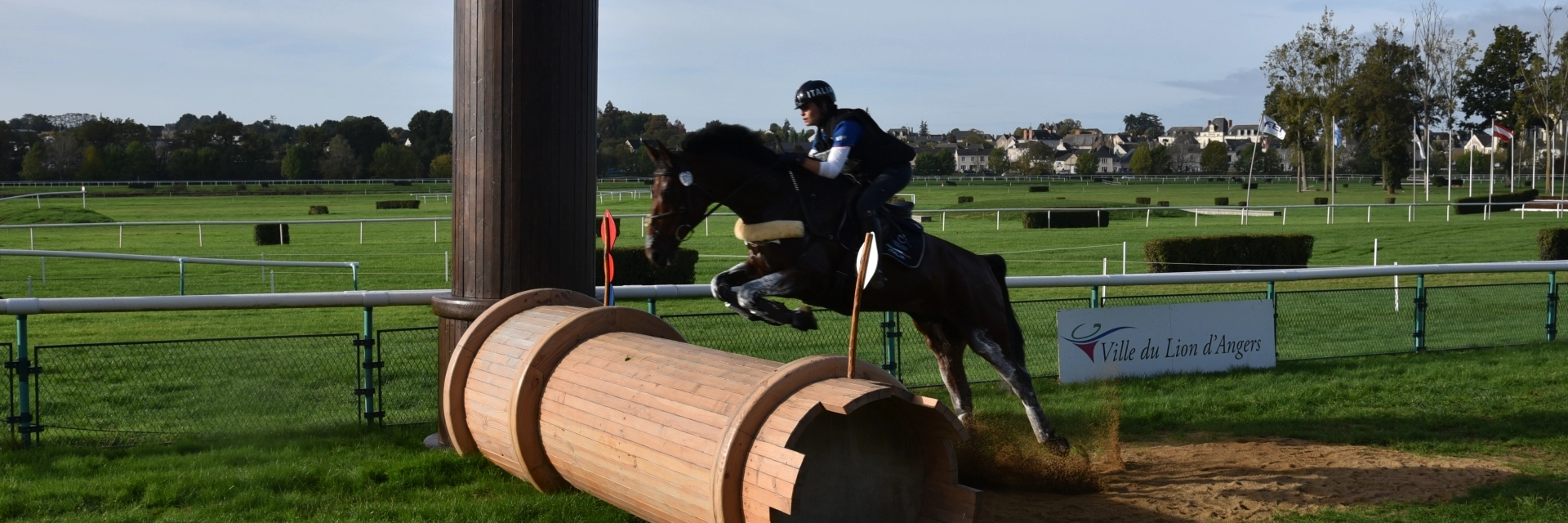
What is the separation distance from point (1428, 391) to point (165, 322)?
508 inches

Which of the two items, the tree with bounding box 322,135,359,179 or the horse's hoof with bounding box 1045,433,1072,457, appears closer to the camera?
the horse's hoof with bounding box 1045,433,1072,457

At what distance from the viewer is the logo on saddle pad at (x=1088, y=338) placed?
9086 millimetres

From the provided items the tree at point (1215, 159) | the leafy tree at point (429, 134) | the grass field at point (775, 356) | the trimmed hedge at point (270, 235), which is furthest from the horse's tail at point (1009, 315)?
the tree at point (1215, 159)

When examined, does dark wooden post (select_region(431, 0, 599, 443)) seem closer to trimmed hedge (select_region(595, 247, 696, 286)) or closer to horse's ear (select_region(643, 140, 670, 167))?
horse's ear (select_region(643, 140, 670, 167))

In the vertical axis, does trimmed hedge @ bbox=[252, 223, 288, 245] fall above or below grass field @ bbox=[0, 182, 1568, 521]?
above

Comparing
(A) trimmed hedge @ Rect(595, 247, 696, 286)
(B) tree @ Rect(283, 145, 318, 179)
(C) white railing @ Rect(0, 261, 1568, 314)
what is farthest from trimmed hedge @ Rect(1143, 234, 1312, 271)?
(B) tree @ Rect(283, 145, 318, 179)

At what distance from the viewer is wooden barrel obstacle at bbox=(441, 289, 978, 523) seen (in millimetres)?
3617

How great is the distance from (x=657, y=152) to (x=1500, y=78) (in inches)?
2639

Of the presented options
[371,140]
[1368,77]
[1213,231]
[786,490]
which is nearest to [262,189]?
[371,140]

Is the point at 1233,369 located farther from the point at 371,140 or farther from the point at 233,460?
the point at 371,140

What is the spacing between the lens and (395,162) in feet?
240

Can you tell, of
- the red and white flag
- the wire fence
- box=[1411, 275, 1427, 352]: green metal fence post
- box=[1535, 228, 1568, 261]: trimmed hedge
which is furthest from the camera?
the red and white flag

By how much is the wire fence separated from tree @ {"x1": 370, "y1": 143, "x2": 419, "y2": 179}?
64279 mm

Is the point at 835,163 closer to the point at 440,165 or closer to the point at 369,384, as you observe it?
the point at 369,384
